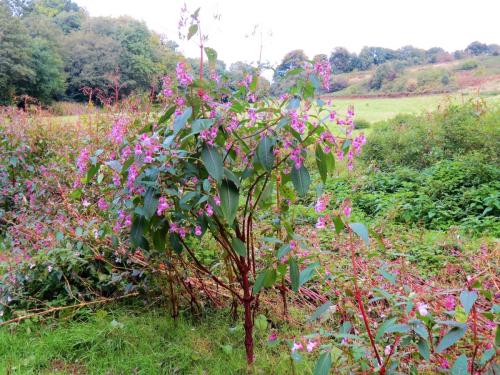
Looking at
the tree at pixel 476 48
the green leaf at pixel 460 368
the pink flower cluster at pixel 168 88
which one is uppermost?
the tree at pixel 476 48

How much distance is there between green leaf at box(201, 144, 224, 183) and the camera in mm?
1140

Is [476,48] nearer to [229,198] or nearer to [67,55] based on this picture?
[67,55]

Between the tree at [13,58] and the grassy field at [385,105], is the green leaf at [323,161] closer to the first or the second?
the grassy field at [385,105]

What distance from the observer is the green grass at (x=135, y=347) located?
5.58 feet

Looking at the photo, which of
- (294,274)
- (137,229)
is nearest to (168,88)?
(137,229)

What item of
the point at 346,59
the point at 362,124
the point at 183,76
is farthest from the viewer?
the point at 346,59

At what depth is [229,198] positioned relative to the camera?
122 centimetres

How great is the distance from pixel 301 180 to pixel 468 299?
1.88 ft

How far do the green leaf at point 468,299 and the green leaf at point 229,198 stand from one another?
621mm

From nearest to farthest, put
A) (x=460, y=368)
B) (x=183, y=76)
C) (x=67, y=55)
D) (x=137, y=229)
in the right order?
(x=460, y=368) < (x=183, y=76) < (x=137, y=229) < (x=67, y=55)

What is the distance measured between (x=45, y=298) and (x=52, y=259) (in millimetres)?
267

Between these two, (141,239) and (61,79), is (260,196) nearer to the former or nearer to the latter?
(141,239)

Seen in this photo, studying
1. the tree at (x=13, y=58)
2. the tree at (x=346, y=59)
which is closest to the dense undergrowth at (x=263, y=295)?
the tree at (x=346, y=59)

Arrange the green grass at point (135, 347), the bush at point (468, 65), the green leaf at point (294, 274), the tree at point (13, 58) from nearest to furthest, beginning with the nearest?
the green leaf at point (294, 274)
the green grass at point (135, 347)
the bush at point (468, 65)
the tree at point (13, 58)
